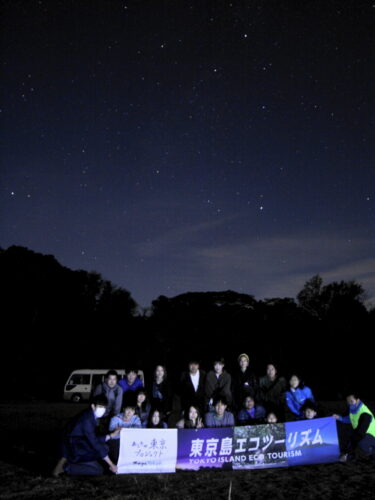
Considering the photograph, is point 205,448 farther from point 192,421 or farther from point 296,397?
point 296,397

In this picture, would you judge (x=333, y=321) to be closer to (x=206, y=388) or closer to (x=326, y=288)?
(x=326, y=288)

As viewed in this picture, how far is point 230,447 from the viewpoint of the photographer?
7668mm

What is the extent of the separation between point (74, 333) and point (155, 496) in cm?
3561

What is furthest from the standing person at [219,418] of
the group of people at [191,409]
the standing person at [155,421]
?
the standing person at [155,421]

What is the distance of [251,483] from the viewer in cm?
677

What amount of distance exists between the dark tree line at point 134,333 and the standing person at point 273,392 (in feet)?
89.6

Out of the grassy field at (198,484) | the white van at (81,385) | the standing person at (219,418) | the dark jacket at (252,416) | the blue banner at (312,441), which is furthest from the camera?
the white van at (81,385)

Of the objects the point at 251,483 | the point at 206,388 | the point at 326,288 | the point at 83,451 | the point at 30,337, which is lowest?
the point at 251,483

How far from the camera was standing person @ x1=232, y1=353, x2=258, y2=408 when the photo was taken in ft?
31.3

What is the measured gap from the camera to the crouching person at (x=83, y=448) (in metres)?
7.06

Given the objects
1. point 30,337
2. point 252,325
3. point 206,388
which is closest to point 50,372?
point 30,337

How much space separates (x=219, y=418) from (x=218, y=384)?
124cm

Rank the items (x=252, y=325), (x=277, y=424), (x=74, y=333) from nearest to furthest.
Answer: (x=277, y=424) < (x=74, y=333) < (x=252, y=325)

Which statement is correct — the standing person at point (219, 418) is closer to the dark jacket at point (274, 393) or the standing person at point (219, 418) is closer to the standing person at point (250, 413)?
the standing person at point (250, 413)
